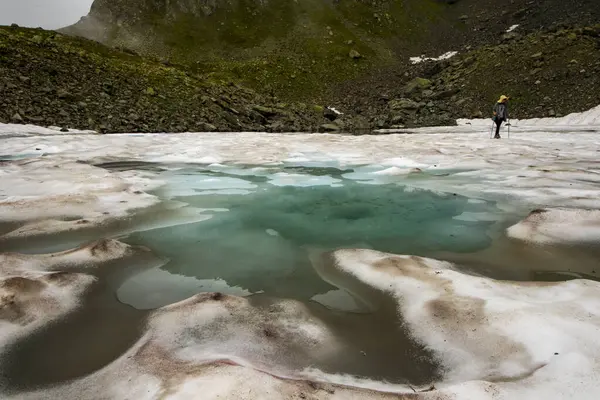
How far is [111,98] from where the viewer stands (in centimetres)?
2658

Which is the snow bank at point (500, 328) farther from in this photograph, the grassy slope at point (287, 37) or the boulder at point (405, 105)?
the grassy slope at point (287, 37)

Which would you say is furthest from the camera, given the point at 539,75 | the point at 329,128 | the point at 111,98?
the point at 539,75

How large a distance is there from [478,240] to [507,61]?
1754 inches

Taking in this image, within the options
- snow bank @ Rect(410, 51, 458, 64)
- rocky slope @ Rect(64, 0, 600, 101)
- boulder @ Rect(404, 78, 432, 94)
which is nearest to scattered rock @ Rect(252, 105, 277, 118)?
boulder @ Rect(404, 78, 432, 94)

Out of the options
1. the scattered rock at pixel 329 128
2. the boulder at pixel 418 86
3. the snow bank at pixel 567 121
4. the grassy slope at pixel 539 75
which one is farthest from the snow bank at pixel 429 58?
the scattered rock at pixel 329 128

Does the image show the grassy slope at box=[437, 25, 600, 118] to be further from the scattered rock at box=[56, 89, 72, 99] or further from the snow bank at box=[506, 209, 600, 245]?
the scattered rock at box=[56, 89, 72, 99]

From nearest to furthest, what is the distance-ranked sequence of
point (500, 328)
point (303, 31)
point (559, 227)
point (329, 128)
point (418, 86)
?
1. point (500, 328)
2. point (559, 227)
3. point (329, 128)
4. point (418, 86)
5. point (303, 31)

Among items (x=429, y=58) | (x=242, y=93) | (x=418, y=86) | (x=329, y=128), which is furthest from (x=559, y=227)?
(x=429, y=58)

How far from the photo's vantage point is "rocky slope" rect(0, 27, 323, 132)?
23.0 metres

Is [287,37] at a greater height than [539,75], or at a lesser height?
greater

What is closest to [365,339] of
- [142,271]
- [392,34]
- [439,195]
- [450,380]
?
[450,380]

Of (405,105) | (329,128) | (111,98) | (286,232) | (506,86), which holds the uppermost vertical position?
(506,86)

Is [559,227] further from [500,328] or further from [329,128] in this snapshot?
[329,128]

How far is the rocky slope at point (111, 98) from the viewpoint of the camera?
75.5 ft
